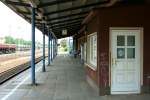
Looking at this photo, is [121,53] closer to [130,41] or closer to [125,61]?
[125,61]

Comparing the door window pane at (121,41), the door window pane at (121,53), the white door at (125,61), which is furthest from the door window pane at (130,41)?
the door window pane at (121,53)

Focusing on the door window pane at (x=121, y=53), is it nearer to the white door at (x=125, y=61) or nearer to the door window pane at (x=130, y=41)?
the white door at (x=125, y=61)

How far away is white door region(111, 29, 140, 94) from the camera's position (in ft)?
41.8

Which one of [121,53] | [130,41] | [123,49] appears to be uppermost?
[130,41]

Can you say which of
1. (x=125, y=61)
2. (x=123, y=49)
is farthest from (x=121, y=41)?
(x=125, y=61)

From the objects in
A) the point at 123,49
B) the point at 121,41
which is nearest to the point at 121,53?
the point at 123,49

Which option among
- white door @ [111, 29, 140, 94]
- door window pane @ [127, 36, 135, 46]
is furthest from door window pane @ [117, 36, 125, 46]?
door window pane @ [127, 36, 135, 46]

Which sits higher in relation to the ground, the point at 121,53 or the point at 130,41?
the point at 130,41

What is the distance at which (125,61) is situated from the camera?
42.1ft

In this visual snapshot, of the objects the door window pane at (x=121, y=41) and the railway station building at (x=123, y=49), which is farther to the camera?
the door window pane at (x=121, y=41)

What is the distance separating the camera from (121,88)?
12766 mm

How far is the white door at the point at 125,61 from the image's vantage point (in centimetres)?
1273

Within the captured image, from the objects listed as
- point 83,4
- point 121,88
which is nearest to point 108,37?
point 121,88

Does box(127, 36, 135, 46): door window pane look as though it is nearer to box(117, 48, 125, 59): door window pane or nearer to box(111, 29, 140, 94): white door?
box(111, 29, 140, 94): white door
